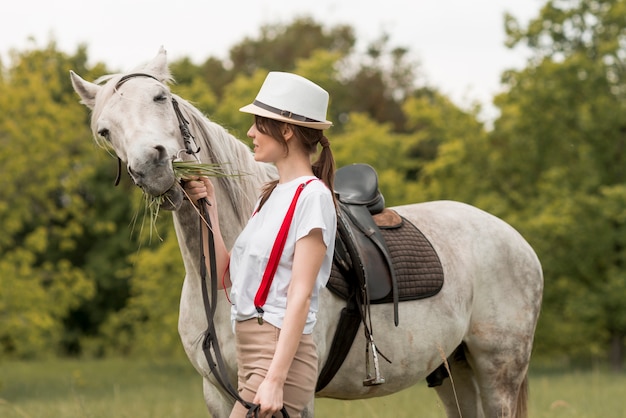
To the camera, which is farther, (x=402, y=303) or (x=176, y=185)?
(x=402, y=303)

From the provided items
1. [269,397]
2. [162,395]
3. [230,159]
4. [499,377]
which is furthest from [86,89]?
[162,395]

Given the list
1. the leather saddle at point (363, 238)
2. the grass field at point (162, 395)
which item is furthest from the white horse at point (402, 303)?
the grass field at point (162, 395)

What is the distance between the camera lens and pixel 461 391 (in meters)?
5.26

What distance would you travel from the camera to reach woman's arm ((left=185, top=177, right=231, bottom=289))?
11.2 feet

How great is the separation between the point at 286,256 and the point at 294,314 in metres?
0.21

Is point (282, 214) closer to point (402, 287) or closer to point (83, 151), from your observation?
point (402, 287)

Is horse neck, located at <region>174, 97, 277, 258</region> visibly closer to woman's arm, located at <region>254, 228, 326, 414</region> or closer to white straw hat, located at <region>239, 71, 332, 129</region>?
white straw hat, located at <region>239, 71, 332, 129</region>

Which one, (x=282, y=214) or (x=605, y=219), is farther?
(x=605, y=219)

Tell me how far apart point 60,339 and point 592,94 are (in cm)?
1935

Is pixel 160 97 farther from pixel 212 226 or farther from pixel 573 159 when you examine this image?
pixel 573 159

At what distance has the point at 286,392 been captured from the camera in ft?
9.14

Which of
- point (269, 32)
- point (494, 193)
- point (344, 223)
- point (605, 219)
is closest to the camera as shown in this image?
point (344, 223)

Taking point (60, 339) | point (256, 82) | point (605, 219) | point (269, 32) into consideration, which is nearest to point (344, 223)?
point (605, 219)

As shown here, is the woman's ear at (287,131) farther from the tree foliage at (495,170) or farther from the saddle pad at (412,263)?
the tree foliage at (495,170)
